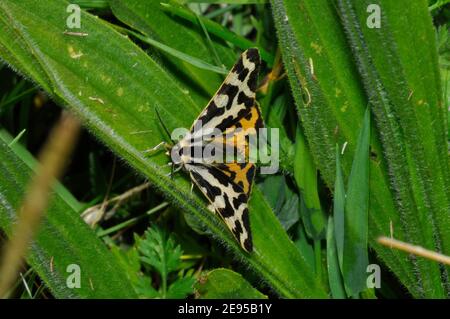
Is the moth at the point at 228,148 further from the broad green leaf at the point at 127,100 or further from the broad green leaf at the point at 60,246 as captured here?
the broad green leaf at the point at 60,246

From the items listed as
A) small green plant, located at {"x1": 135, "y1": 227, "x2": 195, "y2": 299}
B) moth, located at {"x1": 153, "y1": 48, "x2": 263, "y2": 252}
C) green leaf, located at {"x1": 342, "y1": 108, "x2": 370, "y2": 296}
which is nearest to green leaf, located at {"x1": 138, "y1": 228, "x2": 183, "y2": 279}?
small green plant, located at {"x1": 135, "y1": 227, "x2": 195, "y2": 299}

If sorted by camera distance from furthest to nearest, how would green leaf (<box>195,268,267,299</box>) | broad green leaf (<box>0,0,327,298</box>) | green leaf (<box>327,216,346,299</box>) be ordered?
green leaf (<box>327,216,346,299</box>)
green leaf (<box>195,268,267,299</box>)
broad green leaf (<box>0,0,327,298</box>)

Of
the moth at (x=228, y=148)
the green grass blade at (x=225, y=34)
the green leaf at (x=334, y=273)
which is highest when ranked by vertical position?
the green grass blade at (x=225, y=34)

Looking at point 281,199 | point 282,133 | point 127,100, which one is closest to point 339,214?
point 281,199

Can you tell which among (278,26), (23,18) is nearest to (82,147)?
(23,18)

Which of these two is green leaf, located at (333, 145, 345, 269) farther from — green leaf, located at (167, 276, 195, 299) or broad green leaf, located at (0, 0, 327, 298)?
green leaf, located at (167, 276, 195, 299)

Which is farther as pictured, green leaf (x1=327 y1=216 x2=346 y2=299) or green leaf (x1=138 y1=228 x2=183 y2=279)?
green leaf (x1=138 y1=228 x2=183 y2=279)

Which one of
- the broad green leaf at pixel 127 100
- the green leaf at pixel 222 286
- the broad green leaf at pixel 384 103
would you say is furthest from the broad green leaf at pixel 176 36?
the green leaf at pixel 222 286
